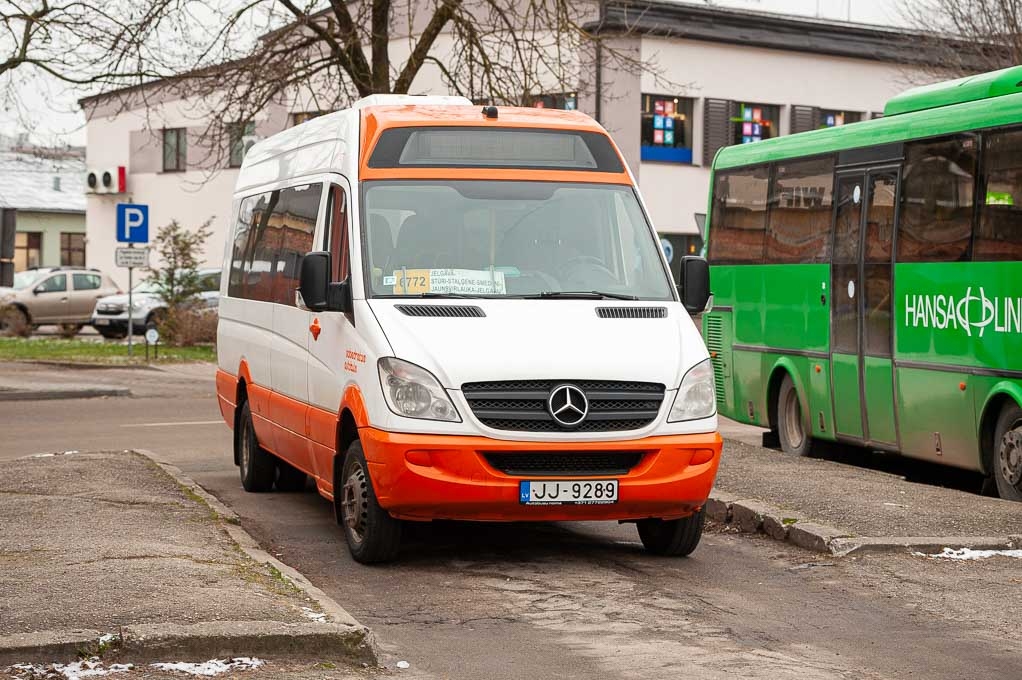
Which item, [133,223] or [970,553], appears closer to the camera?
[970,553]

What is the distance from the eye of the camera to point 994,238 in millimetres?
12539

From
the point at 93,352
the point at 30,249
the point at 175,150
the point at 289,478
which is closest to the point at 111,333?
the point at 93,352

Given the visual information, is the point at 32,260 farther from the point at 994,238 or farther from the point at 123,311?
the point at 994,238

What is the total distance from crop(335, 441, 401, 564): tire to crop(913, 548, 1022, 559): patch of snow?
2.98m

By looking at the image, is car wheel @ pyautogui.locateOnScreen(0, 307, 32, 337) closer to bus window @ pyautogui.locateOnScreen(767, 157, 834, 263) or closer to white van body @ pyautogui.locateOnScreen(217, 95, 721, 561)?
bus window @ pyautogui.locateOnScreen(767, 157, 834, 263)

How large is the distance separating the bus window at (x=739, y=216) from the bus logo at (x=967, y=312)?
314cm

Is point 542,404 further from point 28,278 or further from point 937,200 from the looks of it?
point 28,278

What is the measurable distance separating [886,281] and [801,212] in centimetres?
187

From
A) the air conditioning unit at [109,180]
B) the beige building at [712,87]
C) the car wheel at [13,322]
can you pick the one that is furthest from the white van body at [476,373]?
the air conditioning unit at [109,180]

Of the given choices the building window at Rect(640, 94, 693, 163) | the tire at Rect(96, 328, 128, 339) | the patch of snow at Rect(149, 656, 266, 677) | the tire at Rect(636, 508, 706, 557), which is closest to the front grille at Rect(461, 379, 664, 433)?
the tire at Rect(636, 508, 706, 557)

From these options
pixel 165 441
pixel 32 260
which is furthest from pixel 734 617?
pixel 32 260

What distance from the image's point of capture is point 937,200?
1342 centimetres

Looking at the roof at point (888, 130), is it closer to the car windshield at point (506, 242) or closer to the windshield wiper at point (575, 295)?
the car windshield at point (506, 242)

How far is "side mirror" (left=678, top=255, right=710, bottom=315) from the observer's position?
9906 millimetres
